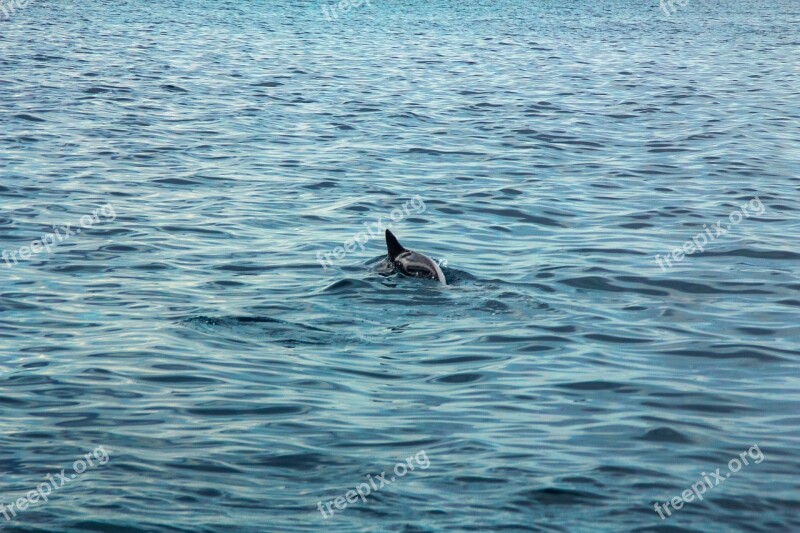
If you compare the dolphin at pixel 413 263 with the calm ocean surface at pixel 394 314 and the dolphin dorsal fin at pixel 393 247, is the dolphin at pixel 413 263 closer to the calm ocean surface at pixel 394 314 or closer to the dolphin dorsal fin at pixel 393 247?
the dolphin dorsal fin at pixel 393 247

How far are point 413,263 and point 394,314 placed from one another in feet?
5.28

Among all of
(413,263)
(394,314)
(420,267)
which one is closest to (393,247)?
(413,263)

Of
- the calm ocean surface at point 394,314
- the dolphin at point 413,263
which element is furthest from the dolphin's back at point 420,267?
the calm ocean surface at point 394,314

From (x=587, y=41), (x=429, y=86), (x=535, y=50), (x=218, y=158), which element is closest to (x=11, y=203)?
(x=218, y=158)

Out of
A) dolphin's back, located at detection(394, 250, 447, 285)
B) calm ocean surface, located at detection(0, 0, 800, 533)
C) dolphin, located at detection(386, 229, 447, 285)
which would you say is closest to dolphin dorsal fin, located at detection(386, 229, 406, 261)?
dolphin, located at detection(386, 229, 447, 285)

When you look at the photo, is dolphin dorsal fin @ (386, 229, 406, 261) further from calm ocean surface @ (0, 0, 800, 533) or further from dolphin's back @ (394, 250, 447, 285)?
calm ocean surface @ (0, 0, 800, 533)

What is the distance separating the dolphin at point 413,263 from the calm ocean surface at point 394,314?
0.52 feet

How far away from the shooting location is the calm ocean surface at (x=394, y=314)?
9.91m

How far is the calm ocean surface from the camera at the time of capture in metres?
Answer: 9.91

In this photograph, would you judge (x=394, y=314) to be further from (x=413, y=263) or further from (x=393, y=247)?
(x=393, y=247)

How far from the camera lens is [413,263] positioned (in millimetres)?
16688

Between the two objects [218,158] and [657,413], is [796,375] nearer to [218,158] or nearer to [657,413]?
[657,413]

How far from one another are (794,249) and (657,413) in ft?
27.6

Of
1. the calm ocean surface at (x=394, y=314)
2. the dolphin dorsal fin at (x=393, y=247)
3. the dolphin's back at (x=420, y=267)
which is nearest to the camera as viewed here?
the calm ocean surface at (x=394, y=314)
